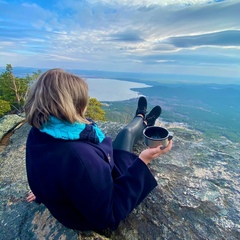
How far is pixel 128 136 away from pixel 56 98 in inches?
78.4

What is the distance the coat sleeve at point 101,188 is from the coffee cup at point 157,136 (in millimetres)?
376

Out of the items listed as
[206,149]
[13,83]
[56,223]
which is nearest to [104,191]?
[56,223]

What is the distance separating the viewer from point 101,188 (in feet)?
5.24

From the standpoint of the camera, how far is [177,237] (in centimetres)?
215

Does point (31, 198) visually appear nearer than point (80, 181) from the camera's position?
No

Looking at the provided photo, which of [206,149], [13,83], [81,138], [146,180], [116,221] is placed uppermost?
[81,138]

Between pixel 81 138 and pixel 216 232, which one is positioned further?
pixel 216 232

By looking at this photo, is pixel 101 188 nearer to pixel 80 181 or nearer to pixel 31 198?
pixel 80 181

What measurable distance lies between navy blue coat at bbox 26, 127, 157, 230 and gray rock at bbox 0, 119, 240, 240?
1.75 feet

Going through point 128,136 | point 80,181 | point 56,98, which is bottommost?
point 128,136

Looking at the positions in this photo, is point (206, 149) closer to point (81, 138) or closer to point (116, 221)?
point (116, 221)

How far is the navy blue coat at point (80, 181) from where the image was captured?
1492 mm

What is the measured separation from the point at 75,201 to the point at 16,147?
12.6 feet

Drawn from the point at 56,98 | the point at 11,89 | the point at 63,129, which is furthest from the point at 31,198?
the point at 11,89
